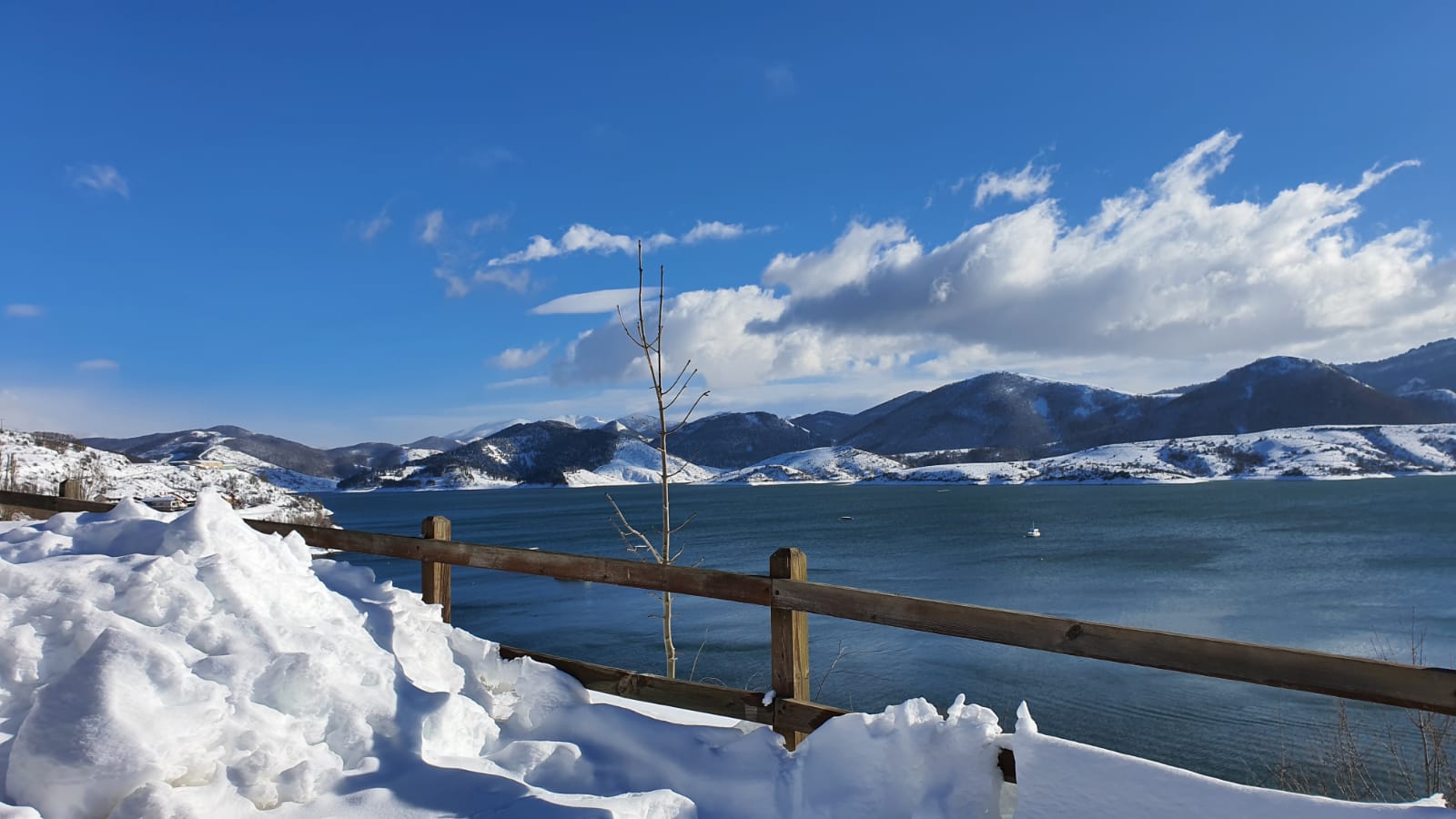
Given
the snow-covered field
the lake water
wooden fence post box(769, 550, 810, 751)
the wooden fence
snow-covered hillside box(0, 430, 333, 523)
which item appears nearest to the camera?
the wooden fence

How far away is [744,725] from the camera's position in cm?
477

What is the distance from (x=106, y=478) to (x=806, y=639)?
92.1 m

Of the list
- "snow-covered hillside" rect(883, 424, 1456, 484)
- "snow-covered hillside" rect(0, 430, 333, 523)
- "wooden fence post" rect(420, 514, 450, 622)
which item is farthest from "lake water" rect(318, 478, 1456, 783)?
Answer: "snow-covered hillside" rect(883, 424, 1456, 484)

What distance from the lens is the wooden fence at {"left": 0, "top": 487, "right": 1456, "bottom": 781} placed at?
119 inches

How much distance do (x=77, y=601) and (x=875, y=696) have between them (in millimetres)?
18002

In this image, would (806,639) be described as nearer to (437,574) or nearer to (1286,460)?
(437,574)

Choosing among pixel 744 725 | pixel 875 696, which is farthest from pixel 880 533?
pixel 744 725

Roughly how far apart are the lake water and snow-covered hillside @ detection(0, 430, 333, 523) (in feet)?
60.6

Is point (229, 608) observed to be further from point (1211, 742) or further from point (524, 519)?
point (524, 519)

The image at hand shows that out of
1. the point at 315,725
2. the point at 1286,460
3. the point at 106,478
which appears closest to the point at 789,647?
the point at 315,725

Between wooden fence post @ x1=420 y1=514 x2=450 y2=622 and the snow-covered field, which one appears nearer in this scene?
the snow-covered field

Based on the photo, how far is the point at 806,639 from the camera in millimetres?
4254

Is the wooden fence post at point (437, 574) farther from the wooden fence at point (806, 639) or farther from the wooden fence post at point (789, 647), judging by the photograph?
the wooden fence post at point (789, 647)

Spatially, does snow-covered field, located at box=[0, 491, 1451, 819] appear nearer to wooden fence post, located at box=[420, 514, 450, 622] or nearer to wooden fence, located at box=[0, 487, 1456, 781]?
wooden fence, located at box=[0, 487, 1456, 781]
